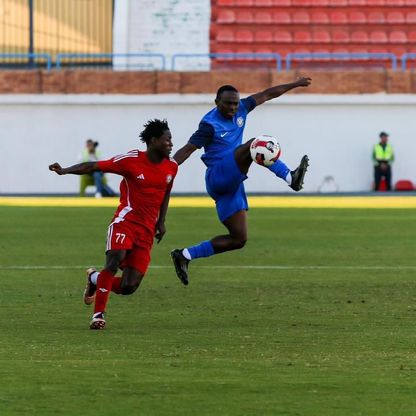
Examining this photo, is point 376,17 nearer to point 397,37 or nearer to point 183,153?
point 397,37

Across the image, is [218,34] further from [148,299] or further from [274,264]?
[148,299]

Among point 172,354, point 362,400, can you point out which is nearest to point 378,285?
point 172,354

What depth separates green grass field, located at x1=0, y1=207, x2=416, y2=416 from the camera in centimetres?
740

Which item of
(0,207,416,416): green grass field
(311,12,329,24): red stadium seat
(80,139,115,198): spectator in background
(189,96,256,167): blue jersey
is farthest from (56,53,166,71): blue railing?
(189,96,256,167): blue jersey

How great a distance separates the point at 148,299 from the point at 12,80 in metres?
29.7

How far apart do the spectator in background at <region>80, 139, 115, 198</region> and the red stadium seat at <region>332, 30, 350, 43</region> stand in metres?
8.73

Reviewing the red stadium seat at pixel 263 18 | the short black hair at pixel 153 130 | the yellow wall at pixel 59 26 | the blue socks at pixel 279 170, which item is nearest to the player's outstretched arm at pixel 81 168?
the short black hair at pixel 153 130

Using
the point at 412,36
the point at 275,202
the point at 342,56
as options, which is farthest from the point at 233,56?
the point at 275,202

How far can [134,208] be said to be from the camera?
35.9 feet

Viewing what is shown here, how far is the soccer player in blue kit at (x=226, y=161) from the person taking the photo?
12633mm

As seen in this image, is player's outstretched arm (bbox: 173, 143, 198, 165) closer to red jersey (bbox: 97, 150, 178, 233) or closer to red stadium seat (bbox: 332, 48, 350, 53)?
red jersey (bbox: 97, 150, 178, 233)

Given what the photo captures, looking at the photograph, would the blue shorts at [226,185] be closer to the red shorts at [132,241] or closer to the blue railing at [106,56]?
the red shorts at [132,241]

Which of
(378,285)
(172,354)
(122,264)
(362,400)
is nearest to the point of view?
(362,400)

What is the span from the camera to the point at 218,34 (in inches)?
1716
